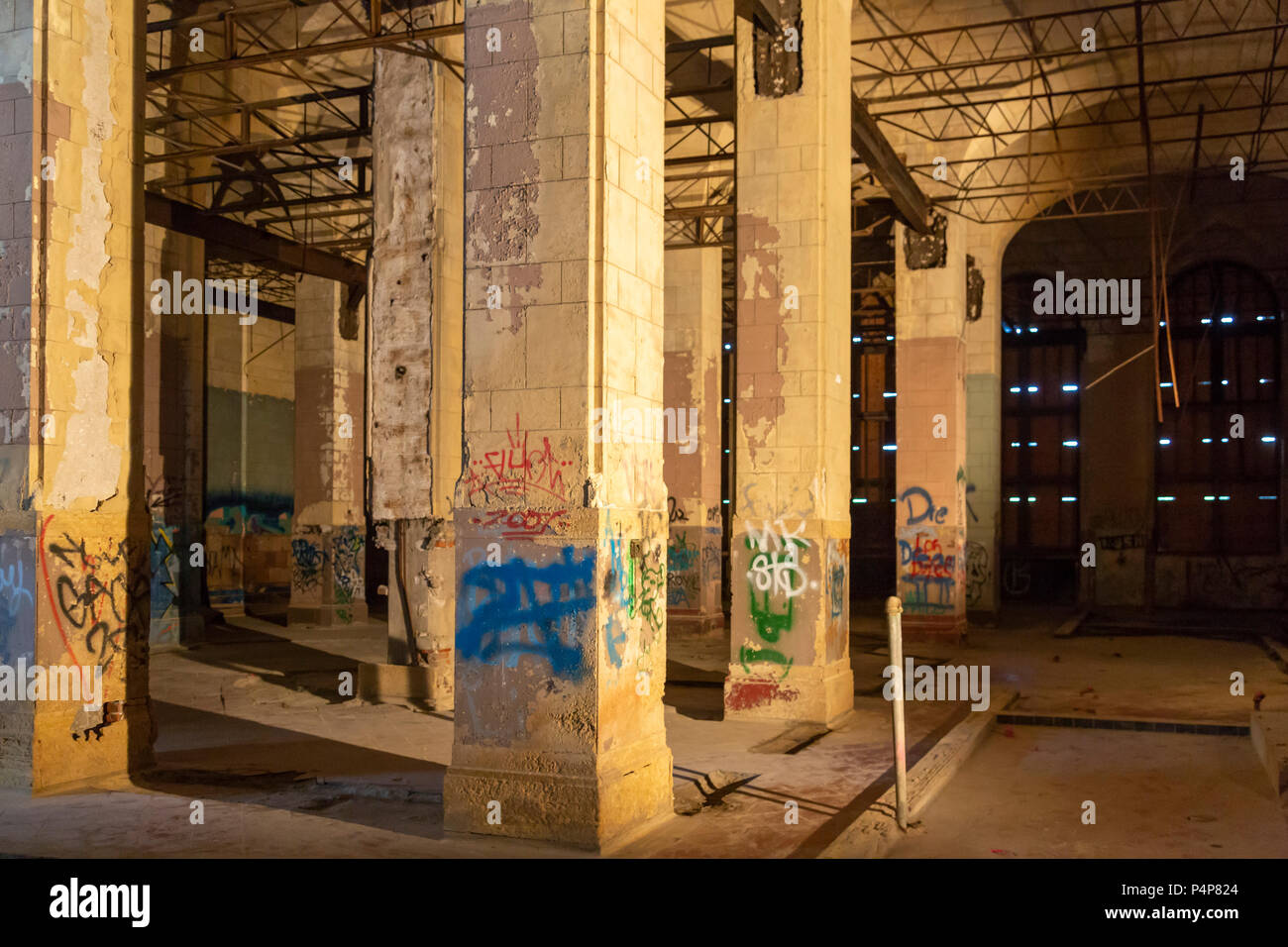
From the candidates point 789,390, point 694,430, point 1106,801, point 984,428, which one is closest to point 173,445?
point 694,430

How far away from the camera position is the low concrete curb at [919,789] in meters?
7.30

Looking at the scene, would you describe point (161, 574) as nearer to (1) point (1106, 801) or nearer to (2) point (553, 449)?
(2) point (553, 449)

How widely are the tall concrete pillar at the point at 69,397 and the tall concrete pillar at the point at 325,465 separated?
1548 centimetres

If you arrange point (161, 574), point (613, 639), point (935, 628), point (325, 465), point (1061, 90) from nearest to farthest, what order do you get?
point (613, 639)
point (161, 574)
point (935, 628)
point (1061, 90)
point (325, 465)

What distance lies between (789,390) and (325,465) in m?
15.0

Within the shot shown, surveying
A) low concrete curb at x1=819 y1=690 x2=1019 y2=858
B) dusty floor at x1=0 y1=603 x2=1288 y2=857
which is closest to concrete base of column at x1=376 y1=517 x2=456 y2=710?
dusty floor at x1=0 y1=603 x2=1288 y2=857

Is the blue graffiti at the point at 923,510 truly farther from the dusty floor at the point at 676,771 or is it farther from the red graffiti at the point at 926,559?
the dusty floor at the point at 676,771

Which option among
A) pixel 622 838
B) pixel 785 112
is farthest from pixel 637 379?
pixel 785 112

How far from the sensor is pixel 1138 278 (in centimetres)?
2936

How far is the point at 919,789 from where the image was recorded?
9055 millimetres

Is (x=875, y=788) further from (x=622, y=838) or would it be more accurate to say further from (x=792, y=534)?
(x=792, y=534)

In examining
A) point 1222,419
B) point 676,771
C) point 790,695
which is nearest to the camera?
point 676,771

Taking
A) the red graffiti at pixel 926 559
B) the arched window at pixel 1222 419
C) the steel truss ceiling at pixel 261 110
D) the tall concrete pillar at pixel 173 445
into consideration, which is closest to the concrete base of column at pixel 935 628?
the red graffiti at pixel 926 559

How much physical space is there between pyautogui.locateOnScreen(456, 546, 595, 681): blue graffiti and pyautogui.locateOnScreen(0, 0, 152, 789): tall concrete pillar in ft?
11.1
